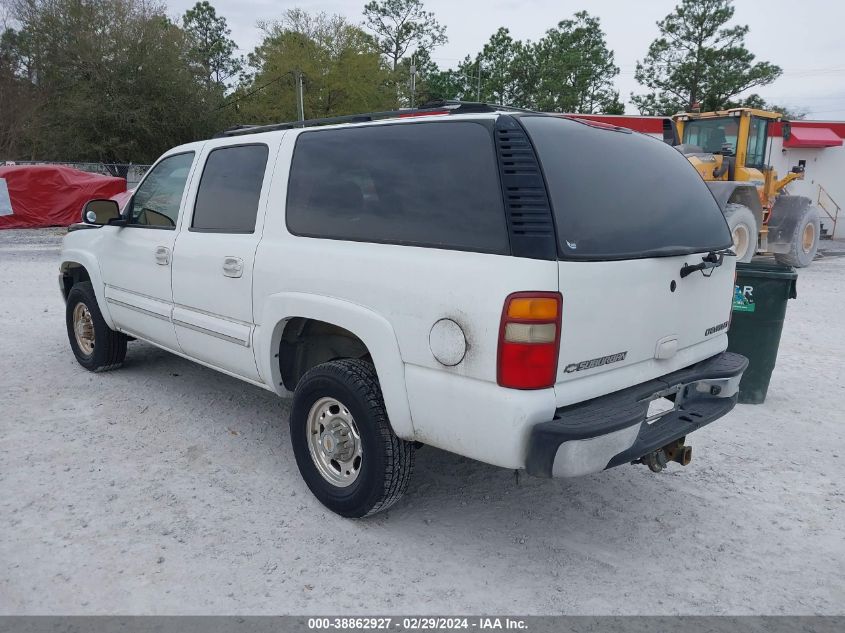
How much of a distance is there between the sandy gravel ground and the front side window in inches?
366

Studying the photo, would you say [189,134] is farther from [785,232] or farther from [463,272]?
[463,272]

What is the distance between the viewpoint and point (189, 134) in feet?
127

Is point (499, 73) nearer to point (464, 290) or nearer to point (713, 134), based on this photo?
point (713, 134)

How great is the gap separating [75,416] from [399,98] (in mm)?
58332

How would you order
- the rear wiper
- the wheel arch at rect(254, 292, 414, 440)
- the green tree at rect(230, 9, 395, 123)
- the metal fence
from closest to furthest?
1. the wheel arch at rect(254, 292, 414, 440)
2. the rear wiper
3. the metal fence
4. the green tree at rect(230, 9, 395, 123)

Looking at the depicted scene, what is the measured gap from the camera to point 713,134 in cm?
1305

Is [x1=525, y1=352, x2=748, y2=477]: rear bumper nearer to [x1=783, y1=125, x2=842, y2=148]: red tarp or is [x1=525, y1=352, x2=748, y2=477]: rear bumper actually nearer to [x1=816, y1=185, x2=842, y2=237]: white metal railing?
[x1=783, y1=125, x2=842, y2=148]: red tarp

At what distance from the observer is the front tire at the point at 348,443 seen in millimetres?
3074

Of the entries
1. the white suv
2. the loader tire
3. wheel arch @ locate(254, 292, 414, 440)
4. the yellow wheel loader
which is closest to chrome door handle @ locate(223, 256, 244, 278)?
the white suv

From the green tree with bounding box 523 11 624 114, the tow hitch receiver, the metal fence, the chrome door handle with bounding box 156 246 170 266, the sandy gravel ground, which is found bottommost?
the sandy gravel ground

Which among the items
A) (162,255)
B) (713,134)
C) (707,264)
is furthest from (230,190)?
(713,134)

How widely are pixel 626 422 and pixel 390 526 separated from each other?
1.38 metres

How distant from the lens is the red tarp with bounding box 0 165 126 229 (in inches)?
693

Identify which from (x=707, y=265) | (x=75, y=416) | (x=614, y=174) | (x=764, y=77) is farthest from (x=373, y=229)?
(x=764, y=77)
